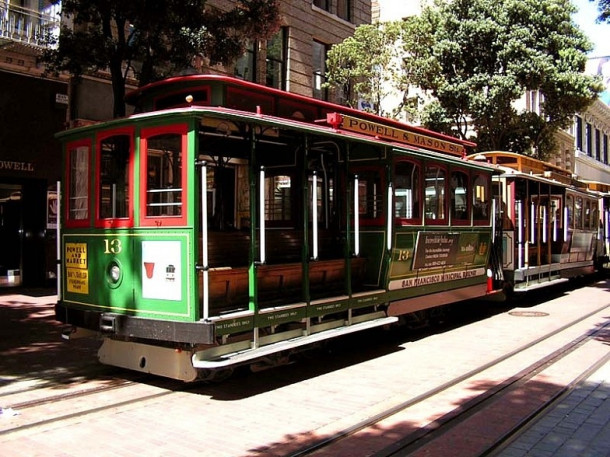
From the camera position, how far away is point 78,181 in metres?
7.21

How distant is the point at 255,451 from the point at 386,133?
215 inches

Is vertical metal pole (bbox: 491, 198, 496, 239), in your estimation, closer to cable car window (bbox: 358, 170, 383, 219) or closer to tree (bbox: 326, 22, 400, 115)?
cable car window (bbox: 358, 170, 383, 219)

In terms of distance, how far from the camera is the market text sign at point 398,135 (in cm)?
819

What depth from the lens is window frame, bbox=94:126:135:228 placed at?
652cm

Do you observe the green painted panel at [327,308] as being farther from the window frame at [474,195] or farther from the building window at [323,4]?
the building window at [323,4]

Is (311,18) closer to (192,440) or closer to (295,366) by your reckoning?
(295,366)

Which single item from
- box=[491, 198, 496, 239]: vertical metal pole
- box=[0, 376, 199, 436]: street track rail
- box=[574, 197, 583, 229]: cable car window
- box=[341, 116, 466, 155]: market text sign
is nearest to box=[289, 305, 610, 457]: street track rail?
box=[0, 376, 199, 436]: street track rail

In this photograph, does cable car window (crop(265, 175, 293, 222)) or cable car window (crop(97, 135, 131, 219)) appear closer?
cable car window (crop(97, 135, 131, 219))

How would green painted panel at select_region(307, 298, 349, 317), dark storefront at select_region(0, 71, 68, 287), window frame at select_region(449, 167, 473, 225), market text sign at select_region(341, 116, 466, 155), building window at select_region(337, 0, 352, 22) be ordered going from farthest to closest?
building window at select_region(337, 0, 352, 22), dark storefront at select_region(0, 71, 68, 287), window frame at select_region(449, 167, 473, 225), market text sign at select_region(341, 116, 466, 155), green painted panel at select_region(307, 298, 349, 317)

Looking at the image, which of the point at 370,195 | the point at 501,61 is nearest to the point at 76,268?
the point at 370,195

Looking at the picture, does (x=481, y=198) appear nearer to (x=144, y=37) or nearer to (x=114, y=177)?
(x=144, y=37)

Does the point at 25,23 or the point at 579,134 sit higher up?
the point at 579,134

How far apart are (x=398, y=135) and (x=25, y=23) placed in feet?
32.4

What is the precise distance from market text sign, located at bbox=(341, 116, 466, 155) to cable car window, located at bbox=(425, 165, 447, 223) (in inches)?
18.5
